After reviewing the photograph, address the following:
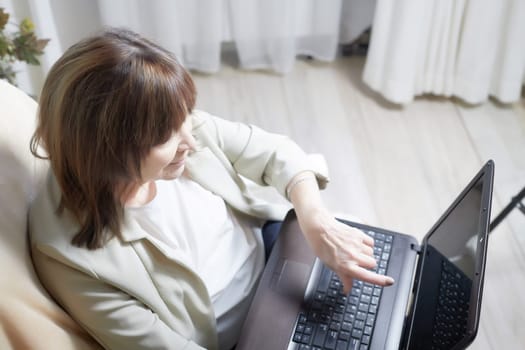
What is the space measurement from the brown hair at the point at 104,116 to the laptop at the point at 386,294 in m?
0.32

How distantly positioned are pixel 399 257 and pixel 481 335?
69cm

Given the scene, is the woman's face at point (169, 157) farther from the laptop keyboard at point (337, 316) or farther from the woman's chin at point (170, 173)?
the laptop keyboard at point (337, 316)

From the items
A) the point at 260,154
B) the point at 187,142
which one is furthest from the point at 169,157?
the point at 260,154

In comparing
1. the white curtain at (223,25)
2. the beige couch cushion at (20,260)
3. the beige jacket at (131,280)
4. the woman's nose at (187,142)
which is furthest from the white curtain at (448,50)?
the beige couch cushion at (20,260)

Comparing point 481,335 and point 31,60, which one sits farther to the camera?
point 481,335

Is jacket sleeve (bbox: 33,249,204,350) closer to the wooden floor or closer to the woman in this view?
the woman

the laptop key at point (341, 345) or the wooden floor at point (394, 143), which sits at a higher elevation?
the laptop key at point (341, 345)

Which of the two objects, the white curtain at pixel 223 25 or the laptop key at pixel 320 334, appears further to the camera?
the white curtain at pixel 223 25

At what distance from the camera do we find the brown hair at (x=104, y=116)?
79 centimetres

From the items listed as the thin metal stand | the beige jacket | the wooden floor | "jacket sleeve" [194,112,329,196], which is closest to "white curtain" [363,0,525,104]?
the wooden floor

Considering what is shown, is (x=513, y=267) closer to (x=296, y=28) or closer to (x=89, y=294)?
(x=296, y=28)

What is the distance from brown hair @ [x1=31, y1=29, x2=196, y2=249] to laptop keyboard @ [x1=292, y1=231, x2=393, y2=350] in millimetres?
357

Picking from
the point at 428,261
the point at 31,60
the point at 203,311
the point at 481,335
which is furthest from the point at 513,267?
the point at 31,60

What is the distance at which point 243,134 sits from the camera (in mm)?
1182
